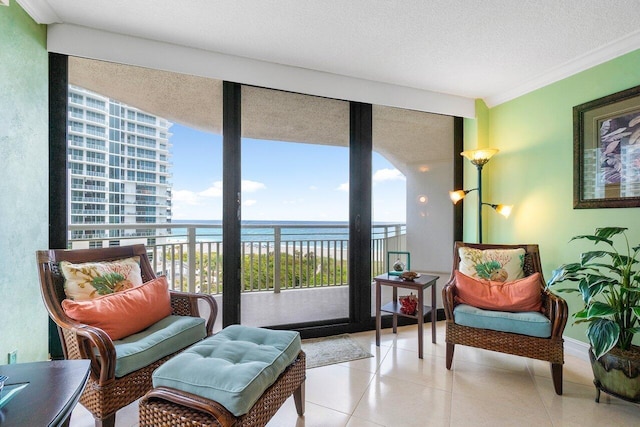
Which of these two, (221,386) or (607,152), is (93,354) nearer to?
(221,386)

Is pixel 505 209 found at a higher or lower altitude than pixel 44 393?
higher

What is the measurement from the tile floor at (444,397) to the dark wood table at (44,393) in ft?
2.45

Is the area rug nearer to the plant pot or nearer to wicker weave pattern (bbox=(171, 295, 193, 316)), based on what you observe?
wicker weave pattern (bbox=(171, 295, 193, 316))

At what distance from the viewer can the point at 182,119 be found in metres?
2.64

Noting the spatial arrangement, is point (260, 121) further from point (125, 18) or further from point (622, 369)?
point (622, 369)

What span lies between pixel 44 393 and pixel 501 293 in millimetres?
2570

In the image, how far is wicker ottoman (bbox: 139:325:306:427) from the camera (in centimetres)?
117

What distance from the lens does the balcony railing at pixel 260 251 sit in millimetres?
2695

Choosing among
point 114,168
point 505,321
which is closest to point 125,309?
point 114,168

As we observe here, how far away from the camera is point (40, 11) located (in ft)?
6.57

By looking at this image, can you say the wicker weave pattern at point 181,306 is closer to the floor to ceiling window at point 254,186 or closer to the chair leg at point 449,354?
the floor to ceiling window at point 254,186

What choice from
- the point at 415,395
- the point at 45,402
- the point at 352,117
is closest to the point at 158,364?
the point at 45,402

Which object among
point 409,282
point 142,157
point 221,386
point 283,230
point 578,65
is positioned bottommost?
point 221,386

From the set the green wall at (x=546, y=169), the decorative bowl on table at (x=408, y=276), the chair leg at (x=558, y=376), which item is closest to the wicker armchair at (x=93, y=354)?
the decorative bowl on table at (x=408, y=276)
